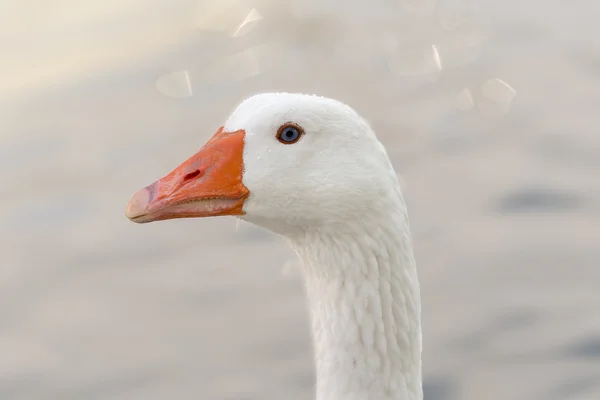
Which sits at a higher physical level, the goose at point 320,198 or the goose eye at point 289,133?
the goose eye at point 289,133

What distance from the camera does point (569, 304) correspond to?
18.2ft

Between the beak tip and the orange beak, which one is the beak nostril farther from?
the beak tip

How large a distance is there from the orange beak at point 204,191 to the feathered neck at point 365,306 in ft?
0.82

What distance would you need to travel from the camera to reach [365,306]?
2.94 meters

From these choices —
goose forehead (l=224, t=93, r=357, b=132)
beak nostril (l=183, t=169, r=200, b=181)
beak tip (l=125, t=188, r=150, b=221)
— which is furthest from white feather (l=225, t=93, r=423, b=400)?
beak tip (l=125, t=188, r=150, b=221)

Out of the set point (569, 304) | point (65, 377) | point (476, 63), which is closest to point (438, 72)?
point (476, 63)

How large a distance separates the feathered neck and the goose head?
8 centimetres

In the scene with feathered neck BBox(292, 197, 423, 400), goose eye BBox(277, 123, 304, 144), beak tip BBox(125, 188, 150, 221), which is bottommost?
feathered neck BBox(292, 197, 423, 400)

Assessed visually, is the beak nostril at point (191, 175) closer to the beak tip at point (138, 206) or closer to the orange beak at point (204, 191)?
the orange beak at point (204, 191)

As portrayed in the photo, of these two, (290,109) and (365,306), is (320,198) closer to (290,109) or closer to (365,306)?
(290,109)

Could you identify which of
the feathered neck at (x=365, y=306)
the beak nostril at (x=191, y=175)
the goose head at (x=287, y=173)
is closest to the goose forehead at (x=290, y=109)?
the goose head at (x=287, y=173)

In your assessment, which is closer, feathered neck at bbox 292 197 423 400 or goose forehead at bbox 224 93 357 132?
goose forehead at bbox 224 93 357 132

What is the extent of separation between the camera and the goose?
277 centimetres

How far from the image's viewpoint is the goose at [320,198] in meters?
2.77
